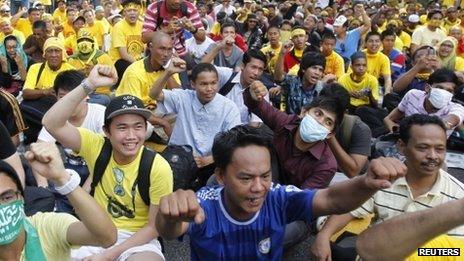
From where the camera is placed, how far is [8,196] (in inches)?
79.6

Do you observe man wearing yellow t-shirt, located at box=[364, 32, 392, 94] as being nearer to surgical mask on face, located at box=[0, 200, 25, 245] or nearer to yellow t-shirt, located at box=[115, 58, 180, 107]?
yellow t-shirt, located at box=[115, 58, 180, 107]

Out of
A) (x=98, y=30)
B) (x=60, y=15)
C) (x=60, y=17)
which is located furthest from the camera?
(x=60, y=15)

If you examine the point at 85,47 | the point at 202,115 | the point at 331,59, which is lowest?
the point at 85,47

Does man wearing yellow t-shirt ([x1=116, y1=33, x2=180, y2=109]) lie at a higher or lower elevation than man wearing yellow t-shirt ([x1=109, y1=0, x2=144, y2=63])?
higher

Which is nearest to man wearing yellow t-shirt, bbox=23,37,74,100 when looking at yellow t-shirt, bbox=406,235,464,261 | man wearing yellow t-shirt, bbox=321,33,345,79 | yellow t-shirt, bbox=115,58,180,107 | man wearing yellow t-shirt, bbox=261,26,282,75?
yellow t-shirt, bbox=115,58,180,107

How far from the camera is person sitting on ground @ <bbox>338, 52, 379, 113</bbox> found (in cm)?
650

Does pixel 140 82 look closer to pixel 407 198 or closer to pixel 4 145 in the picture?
pixel 4 145

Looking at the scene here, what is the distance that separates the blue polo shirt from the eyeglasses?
27.4 inches

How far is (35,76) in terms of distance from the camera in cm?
614


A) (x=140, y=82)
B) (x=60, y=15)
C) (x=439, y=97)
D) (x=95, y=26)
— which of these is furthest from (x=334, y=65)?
(x=60, y=15)

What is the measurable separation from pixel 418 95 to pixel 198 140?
7.43 ft

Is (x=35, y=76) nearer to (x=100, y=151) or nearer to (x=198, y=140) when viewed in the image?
A: (x=198, y=140)

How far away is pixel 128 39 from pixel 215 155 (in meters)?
5.47

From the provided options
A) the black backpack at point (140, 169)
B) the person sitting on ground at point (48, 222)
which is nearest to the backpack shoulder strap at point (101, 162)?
the black backpack at point (140, 169)
